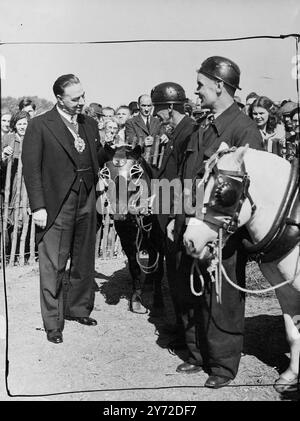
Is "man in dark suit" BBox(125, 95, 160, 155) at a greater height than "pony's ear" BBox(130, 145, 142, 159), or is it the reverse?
"man in dark suit" BBox(125, 95, 160, 155)

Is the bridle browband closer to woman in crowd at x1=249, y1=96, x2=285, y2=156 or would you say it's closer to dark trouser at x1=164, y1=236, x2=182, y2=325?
dark trouser at x1=164, y1=236, x2=182, y2=325

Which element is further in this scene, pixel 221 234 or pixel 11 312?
pixel 11 312

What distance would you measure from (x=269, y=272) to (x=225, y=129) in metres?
1.08

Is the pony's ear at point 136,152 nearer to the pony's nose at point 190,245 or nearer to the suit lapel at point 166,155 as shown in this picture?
the suit lapel at point 166,155

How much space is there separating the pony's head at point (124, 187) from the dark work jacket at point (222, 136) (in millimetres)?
1476

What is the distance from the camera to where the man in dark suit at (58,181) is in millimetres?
5336

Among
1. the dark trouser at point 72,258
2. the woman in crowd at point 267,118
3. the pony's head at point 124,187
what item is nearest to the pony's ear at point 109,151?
the pony's head at point 124,187

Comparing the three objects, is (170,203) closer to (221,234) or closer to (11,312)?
(221,234)

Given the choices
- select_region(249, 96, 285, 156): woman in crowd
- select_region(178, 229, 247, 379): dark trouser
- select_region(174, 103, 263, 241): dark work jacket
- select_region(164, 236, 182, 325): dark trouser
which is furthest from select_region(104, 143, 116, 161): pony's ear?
select_region(178, 229, 247, 379): dark trouser

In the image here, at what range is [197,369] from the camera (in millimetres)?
4707

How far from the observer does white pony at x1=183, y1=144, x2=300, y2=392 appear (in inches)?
148

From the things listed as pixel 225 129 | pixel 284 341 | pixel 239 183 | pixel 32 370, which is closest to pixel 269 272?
pixel 239 183

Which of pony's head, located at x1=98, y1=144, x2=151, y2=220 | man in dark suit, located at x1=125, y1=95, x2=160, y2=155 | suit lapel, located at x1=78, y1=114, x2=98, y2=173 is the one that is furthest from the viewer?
man in dark suit, located at x1=125, y1=95, x2=160, y2=155

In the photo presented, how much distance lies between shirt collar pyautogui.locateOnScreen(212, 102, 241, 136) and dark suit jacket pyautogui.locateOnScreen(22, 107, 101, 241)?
1637 millimetres
